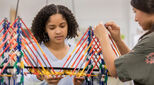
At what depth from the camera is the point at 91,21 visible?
2332 mm

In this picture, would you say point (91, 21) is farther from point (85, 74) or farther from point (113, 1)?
point (85, 74)

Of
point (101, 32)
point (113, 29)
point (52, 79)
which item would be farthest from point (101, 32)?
point (52, 79)

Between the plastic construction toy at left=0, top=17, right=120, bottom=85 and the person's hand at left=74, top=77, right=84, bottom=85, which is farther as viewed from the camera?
the person's hand at left=74, top=77, right=84, bottom=85

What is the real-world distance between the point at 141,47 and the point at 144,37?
0.12 ft

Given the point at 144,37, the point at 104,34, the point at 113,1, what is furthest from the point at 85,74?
the point at 113,1

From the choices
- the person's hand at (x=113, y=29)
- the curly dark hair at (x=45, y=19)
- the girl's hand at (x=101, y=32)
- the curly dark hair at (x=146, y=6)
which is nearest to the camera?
the curly dark hair at (x=146, y=6)

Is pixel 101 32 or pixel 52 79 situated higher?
pixel 101 32

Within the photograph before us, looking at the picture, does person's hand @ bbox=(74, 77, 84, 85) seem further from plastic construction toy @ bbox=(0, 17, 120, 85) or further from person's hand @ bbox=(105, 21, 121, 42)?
person's hand @ bbox=(105, 21, 121, 42)

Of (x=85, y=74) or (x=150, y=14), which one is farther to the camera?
(x=85, y=74)

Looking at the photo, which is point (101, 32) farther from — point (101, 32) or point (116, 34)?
point (116, 34)

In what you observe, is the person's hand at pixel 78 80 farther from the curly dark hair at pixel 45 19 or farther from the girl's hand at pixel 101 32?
the curly dark hair at pixel 45 19

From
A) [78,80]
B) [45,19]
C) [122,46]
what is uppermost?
[45,19]

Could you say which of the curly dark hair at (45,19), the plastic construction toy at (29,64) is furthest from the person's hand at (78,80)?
the curly dark hair at (45,19)

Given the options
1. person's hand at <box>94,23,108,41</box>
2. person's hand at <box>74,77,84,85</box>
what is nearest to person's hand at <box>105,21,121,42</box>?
person's hand at <box>94,23,108,41</box>
